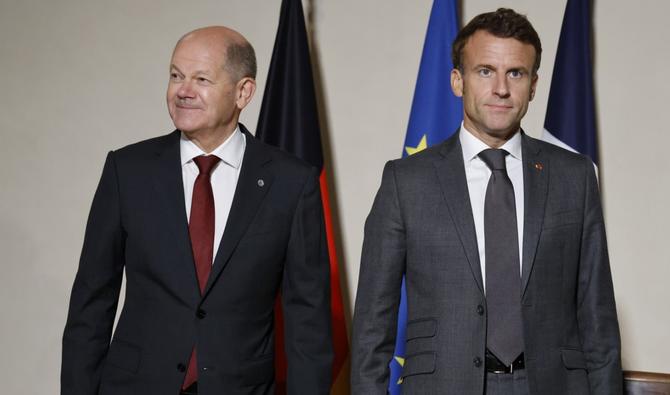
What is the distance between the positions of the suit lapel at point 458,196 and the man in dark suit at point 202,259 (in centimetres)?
40

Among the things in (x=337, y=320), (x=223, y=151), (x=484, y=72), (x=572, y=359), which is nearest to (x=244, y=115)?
(x=337, y=320)

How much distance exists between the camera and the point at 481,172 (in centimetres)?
245

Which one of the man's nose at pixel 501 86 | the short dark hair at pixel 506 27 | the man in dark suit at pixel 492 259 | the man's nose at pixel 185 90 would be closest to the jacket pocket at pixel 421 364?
the man in dark suit at pixel 492 259

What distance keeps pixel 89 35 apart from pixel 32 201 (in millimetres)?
853

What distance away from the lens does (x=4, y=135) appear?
437 cm

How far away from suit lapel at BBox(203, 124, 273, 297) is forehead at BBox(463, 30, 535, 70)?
0.66m

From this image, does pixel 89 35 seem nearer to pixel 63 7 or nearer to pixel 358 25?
pixel 63 7

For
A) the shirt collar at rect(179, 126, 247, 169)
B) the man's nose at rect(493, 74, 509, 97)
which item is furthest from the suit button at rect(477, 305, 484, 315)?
the shirt collar at rect(179, 126, 247, 169)

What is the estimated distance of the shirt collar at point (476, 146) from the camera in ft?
8.07

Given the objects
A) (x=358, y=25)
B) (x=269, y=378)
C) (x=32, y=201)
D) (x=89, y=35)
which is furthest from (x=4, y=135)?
(x=269, y=378)

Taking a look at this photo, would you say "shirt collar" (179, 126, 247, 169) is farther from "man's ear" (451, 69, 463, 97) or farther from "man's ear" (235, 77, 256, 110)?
"man's ear" (451, 69, 463, 97)

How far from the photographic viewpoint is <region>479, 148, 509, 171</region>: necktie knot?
2418mm

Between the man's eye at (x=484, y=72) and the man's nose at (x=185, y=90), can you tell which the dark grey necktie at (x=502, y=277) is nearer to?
the man's eye at (x=484, y=72)

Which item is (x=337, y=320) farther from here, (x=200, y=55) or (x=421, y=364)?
(x=200, y=55)
